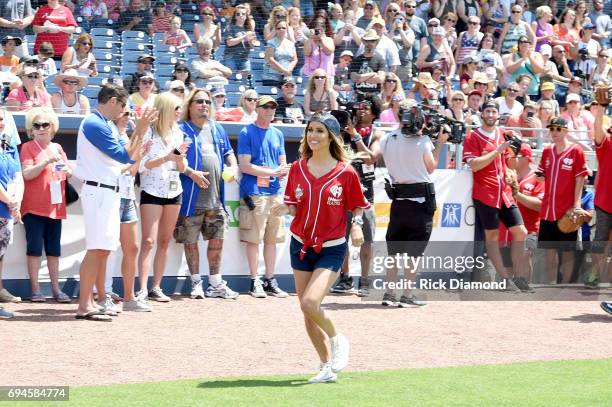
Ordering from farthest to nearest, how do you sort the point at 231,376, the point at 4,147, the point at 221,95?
1. the point at 221,95
2. the point at 4,147
3. the point at 231,376

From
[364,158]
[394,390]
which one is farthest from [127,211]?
[394,390]

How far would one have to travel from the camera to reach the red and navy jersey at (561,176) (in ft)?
41.8

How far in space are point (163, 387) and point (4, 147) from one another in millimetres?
3889

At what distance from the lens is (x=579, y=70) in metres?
20.5

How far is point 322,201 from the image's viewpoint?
7.66 meters

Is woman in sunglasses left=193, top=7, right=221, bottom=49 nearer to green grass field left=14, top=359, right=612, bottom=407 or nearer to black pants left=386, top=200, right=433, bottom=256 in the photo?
black pants left=386, top=200, right=433, bottom=256

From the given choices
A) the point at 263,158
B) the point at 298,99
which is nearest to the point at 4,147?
the point at 263,158

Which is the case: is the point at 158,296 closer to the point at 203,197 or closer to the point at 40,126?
the point at 203,197

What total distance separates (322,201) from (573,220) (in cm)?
576

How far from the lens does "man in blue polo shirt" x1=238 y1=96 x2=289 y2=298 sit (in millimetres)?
11734

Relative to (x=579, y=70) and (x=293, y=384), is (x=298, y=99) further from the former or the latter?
(x=293, y=384)

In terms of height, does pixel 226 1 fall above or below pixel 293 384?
above

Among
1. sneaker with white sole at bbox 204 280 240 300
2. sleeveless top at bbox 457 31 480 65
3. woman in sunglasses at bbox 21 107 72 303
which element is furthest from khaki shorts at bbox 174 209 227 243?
sleeveless top at bbox 457 31 480 65

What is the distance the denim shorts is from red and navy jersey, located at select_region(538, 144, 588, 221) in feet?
16.5
